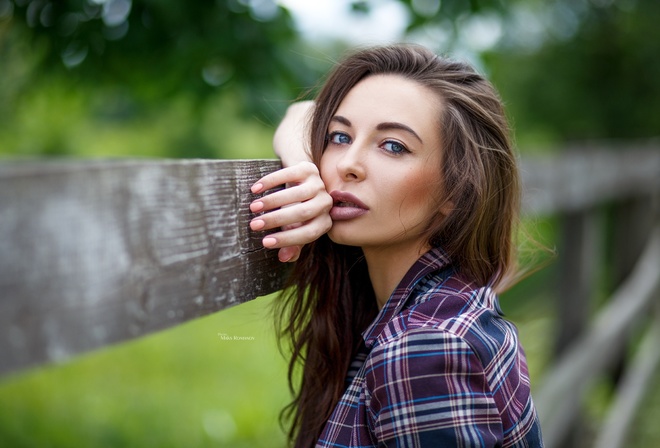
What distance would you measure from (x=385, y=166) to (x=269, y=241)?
0.27m

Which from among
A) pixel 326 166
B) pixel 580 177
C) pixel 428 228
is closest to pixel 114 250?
pixel 326 166

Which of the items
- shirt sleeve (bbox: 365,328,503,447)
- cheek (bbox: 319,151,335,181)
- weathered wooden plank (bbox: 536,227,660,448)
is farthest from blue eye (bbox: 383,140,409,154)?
weathered wooden plank (bbox: 536,227,660,448)

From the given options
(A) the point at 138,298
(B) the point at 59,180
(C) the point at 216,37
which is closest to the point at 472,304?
(A) the point at 138,298

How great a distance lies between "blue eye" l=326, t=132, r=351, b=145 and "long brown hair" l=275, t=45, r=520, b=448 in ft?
0.05

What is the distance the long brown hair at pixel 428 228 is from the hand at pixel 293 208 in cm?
13

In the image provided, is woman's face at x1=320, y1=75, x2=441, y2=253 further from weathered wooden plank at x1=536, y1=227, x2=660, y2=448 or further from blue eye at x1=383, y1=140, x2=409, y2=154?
weathered wooden plank at x1=536, y1=227, x2=660, y2=448

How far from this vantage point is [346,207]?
137 cm

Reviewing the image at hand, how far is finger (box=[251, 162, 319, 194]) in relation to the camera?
1271 millimetres

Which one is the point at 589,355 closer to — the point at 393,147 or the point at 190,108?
the point at 190,108

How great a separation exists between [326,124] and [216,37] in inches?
57.2

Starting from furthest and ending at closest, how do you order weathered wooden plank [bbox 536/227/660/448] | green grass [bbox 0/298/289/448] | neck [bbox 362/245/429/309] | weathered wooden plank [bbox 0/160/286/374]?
green grass [bbox 0/298/289/448] → weathered wooden plank [bbox 536/227/660/448] → neck [bbox 362/245/429/309] → weathered wooden plank [bbox 0/160/286/374]

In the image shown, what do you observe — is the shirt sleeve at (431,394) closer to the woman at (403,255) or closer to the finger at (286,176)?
the woman at (403,255)

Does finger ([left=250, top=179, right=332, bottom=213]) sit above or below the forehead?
below

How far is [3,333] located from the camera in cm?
75
